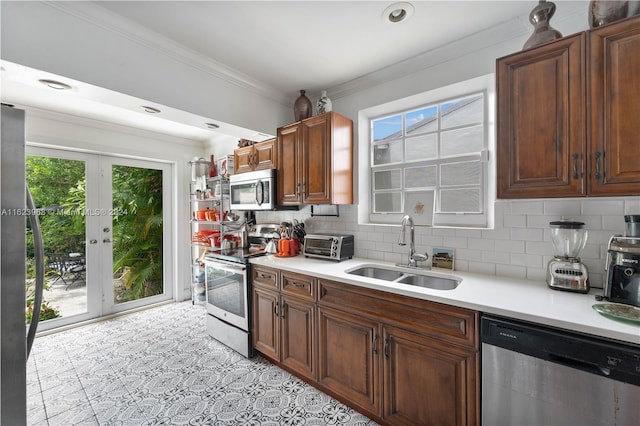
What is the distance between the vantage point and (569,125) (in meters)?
1.36

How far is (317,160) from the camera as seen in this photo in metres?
2.48

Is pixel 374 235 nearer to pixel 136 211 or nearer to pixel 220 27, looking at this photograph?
pixel 220 27

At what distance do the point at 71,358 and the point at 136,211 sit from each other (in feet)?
6.34

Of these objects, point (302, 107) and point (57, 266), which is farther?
point (57, 266)

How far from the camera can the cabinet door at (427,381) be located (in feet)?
4.52

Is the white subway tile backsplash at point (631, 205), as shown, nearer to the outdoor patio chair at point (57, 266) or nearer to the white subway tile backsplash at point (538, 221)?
the white subway tile backsplash at point (538, 221)

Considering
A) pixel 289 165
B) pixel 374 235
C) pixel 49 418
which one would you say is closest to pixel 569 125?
pixel 374 235

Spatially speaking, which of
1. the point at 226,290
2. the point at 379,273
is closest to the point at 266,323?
the point at 226,290

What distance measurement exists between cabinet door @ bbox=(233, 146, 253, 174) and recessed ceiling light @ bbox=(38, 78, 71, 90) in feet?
5.34

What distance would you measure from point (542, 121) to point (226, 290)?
9.27 ft

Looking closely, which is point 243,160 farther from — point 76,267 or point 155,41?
point 76,267

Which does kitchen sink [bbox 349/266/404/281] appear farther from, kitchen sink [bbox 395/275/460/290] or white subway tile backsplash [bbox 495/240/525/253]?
white subway tile backsplash [bbox 495/240/525/253]

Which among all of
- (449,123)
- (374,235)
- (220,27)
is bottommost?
(374,235)

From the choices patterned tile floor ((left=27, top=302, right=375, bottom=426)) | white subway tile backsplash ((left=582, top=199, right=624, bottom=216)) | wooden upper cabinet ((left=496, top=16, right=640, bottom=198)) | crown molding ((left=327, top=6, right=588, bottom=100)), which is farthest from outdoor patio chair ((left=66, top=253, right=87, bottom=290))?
white subway tile backsplash ((left=582, top=199, right=624, bottom=216))
